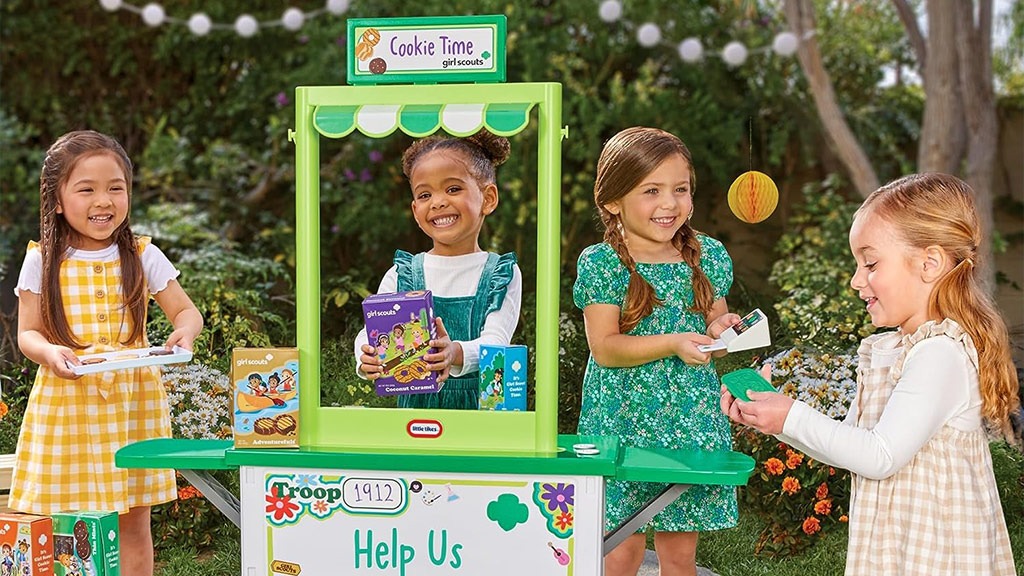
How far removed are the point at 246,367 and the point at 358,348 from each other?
231 millimetres

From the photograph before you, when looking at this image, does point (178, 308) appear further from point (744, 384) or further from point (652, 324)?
point (744, 384)

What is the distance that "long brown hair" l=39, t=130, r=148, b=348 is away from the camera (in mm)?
2775

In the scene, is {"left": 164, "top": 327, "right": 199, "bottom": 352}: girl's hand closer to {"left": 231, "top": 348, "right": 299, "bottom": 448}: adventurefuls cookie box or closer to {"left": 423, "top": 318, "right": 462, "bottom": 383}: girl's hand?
{"left": 231, "top": 348, "right": 299, "bottom": 448}: adventurefuls cookie box

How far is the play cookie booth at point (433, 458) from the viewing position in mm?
2236

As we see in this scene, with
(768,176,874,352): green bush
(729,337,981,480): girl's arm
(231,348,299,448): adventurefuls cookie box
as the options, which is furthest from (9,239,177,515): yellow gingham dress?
(768,176,874,352): green bush

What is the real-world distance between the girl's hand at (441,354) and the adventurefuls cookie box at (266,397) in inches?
10.7

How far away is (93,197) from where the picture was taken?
110 inches

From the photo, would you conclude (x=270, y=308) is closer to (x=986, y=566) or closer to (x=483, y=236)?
(x=483, y=236)

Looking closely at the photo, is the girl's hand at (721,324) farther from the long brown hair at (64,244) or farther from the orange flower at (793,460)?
the long brown hair at (64,244)

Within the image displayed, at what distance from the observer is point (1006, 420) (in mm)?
2102

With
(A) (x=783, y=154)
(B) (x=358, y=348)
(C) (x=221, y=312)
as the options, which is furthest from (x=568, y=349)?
(A) (x=783, y=154)

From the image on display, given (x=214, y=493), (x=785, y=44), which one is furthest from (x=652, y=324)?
(x=785, y=44)

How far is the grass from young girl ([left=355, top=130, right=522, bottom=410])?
1.29m

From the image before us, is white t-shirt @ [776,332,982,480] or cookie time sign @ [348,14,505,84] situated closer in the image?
white t-shirt @ [776,332,982,480]
